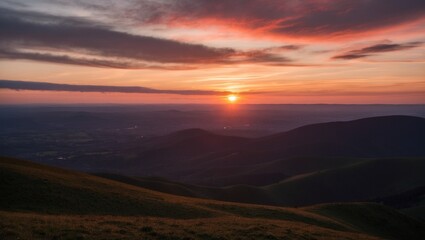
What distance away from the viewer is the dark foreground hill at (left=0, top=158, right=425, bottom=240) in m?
24.3

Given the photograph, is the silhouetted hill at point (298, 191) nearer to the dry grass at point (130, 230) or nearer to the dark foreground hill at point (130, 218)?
the dark foreground hill at point (130, 218)

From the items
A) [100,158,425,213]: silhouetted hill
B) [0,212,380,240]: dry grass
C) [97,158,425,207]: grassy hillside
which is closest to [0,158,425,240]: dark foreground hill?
[0,212,380,240]: dry grass

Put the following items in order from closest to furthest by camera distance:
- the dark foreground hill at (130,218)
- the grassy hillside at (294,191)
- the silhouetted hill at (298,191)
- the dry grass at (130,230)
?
the dry grass at (130,230), the dark foreground hill at (130,218), the silhouetted hill at (298,191), the grassy hillside at (294,191)

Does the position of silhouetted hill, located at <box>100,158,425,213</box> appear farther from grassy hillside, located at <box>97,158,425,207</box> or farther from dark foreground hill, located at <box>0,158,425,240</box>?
dark foreground hill, located at <box>0,158,425,240</box>

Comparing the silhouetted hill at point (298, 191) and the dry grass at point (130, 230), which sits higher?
the dry grass at point (130, 230)

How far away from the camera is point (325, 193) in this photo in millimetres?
190625

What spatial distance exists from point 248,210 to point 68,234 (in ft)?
92.7

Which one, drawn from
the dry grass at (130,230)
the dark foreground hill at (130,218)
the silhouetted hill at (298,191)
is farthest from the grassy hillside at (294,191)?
the dry grass at (130,230)

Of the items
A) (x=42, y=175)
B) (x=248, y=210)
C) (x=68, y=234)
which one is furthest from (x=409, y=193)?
(x=68, y=234)

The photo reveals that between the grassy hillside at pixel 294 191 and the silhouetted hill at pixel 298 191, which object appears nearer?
the silhouetted hill at pixel 298 191

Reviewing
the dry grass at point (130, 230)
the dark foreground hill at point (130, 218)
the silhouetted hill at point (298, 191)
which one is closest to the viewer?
the dry grass at point (130, 230)

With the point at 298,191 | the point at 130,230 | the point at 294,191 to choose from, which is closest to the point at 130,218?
the point at 130,230

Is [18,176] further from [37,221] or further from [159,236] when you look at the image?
[159,236]

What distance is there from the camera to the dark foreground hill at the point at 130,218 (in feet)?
79.9
